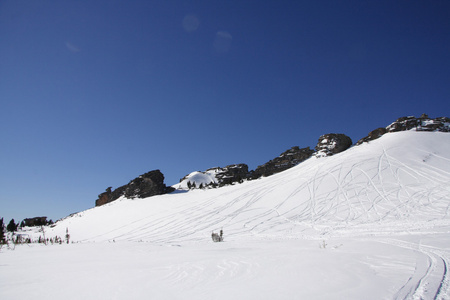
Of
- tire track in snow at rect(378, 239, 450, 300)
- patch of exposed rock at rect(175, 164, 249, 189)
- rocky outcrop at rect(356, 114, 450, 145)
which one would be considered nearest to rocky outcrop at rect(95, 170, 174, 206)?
patch of exposed rock at rect(175, 164, 249, 189)

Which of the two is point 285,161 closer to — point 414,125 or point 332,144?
point 332,144

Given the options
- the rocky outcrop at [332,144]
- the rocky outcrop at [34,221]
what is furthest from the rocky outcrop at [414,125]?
the rocky outcrop at [34,221]

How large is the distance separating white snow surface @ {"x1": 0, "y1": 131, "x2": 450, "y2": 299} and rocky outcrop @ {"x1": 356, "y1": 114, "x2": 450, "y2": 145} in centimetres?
528

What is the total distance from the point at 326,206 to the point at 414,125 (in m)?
29.7

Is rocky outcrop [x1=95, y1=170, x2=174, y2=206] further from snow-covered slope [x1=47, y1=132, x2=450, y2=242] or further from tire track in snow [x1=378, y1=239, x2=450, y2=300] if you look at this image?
tire track in snow [x1=378, y1=239, x2=450, y2=300]

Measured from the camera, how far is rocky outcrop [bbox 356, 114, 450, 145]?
33.6m

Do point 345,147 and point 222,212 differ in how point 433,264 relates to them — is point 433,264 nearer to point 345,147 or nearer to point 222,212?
point 222,212

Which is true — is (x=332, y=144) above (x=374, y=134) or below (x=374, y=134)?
below

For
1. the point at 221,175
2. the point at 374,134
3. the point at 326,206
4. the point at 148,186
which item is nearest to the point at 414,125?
the point at 374,134

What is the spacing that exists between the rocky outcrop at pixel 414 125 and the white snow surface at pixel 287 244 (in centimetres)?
528

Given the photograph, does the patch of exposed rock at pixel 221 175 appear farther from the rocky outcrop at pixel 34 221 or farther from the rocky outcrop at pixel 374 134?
the rocky outcrop at pixel 34 221

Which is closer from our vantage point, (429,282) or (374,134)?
(429,282)

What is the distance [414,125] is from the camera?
115 feet

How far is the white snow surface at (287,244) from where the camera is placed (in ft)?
9.67
